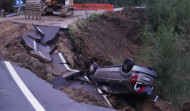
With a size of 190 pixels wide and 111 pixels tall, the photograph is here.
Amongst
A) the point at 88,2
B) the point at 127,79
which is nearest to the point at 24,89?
the point at 127,79

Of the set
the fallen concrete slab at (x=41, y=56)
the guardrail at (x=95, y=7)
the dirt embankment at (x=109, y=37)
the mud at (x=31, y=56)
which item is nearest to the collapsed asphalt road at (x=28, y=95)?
the mud at (x=31, y=56)

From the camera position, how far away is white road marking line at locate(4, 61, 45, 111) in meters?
5.49

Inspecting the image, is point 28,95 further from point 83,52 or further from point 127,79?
point 83,52

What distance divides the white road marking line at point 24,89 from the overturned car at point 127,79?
3267 millimetres

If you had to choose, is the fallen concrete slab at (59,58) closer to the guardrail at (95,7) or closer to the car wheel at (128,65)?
the car wheel at (128,65)

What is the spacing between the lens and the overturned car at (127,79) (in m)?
8.34

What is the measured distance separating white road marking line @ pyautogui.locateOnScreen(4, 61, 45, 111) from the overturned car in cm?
327

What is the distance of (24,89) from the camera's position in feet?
21.3

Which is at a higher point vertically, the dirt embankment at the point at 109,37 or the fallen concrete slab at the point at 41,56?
the fallen concrete slab at the point at 41,56

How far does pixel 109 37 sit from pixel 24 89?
16.9 meters

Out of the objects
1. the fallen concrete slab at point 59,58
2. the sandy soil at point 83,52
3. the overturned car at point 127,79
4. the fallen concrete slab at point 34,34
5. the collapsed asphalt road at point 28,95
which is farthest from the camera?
the fallen concrete slab at point 34,34

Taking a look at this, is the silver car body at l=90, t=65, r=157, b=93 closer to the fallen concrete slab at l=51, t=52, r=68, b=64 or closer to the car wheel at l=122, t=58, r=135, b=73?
the car wheel at l=122, t=58, r=135, b=73

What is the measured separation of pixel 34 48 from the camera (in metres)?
11.3

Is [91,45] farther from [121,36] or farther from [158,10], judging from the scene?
[158,10]
